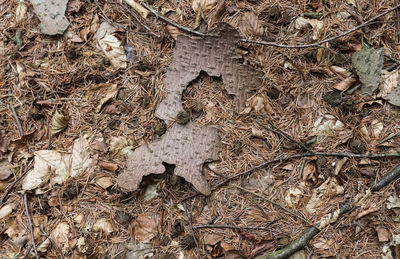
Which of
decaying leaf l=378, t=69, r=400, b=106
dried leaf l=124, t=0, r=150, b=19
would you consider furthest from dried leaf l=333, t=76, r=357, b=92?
dried leaf l=124, t=0, r=150, b=19

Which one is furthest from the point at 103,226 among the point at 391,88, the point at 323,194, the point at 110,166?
A: the point at 391,88

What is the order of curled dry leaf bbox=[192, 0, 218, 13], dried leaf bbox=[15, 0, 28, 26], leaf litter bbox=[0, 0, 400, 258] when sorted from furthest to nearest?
dried leaf bbox=[15, 0, 28, 26] < curled dry leaf bbox=[192, 0, 218, 13] < leaf litter bbox=[0, 0, 400, 258]

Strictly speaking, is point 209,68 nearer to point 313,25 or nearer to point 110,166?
point 313,25

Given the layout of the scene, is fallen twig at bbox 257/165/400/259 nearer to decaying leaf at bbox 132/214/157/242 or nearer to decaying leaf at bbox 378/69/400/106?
decaying leaf at bbox 378/69/400/106

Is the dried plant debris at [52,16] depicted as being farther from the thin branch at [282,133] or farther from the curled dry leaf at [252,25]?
the thin branch at [282,133]

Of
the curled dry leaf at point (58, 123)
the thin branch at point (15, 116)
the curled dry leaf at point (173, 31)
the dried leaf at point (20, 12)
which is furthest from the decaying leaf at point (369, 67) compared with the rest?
the dried leaf at point (20, 12)

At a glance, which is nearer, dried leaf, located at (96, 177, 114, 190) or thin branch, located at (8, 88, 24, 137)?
dried leaf, located at (96, 177, 114, 190)
